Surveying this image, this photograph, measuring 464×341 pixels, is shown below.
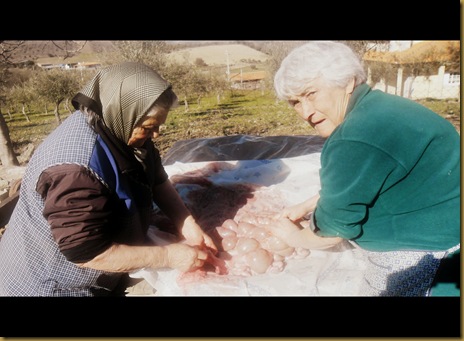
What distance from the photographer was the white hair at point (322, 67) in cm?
140

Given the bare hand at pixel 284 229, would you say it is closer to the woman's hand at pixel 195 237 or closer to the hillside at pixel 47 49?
the woman's hand at pixel 195 237

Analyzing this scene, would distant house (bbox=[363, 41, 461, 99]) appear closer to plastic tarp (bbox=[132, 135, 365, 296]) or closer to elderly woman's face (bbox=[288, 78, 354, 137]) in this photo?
plastic tarp (bbox=[132, 135, 365, 296])

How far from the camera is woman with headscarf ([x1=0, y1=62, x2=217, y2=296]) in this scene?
1356mm

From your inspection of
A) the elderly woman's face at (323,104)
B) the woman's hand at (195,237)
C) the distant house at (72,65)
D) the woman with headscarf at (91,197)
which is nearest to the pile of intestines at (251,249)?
the woman's hand at (195,237)

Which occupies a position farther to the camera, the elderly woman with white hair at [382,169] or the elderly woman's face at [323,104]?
the elderly woman's face at [323,104]

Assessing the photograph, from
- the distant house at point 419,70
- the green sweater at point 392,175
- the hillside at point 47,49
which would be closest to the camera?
the green sweater at point 392,175

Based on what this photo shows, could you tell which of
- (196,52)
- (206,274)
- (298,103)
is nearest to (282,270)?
(206,274)

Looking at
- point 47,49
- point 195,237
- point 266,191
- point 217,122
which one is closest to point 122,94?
point 195,237

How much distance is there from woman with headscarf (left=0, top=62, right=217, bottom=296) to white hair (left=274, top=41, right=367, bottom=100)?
59cm

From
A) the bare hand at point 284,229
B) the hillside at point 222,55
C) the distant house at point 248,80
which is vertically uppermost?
the hillside at point 222,55

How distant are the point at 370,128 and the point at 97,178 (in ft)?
3.72

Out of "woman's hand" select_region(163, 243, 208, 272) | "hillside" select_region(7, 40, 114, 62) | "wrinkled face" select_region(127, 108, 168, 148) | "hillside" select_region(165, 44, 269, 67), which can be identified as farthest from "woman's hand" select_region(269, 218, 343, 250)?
"hillside" select_region(165, 44, 269, 67)

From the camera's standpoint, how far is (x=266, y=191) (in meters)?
2.78

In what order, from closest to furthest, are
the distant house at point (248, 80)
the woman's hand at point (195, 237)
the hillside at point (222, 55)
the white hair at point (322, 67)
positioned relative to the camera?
the white hair at point (322, 67), the woman's hand at point (195, 237), the hillside at point (222, 55), the distant house at point (248, 80)
